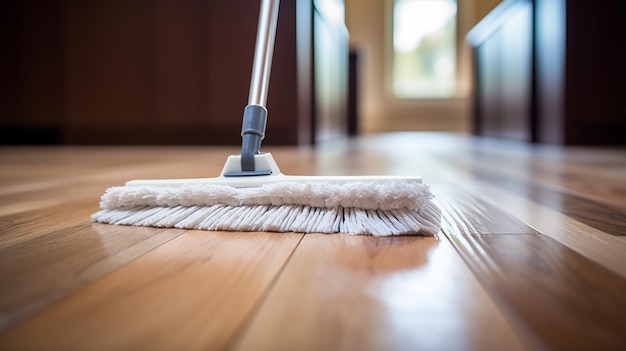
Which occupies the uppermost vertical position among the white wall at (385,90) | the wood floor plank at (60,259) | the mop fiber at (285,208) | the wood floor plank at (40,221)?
the white wall at (385,90)

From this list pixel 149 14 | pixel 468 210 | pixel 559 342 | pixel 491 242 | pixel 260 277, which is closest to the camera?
pixel 559 342

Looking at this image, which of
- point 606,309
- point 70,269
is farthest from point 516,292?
point 70,269

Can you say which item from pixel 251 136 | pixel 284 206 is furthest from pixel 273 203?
pixel 251 136

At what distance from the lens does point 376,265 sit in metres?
0.39

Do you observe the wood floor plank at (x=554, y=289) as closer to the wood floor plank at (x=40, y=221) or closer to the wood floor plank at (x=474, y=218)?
the wood floor plank at (x=474, y=218)

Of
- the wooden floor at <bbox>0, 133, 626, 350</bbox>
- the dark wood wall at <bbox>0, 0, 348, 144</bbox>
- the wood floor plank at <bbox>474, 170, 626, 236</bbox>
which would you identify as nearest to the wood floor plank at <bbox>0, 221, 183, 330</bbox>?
the wooden floor at <bbox>0, 133, 626, 350</bbox>

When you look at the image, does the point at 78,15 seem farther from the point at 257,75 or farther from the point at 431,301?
the point at 431,301

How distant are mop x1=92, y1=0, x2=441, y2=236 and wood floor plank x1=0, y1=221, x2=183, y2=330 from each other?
0.03 m

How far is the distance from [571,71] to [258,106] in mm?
1853

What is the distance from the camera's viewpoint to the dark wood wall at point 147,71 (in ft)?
7.30

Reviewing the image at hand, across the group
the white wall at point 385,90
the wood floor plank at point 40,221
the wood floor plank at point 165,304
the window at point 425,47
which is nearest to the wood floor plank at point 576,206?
the wood floor plank at point 165,304

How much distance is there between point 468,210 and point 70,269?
42 cm

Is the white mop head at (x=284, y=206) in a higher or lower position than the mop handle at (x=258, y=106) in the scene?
lower

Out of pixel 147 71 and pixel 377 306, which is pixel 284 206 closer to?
pixel 377 306
